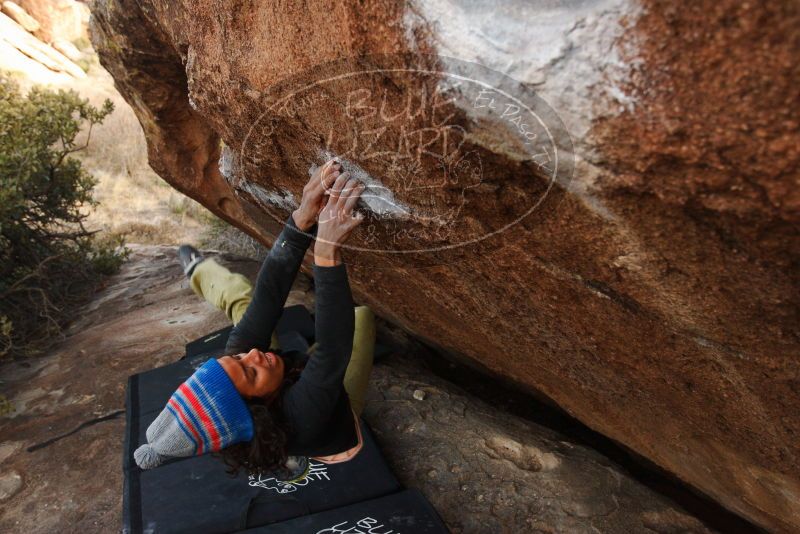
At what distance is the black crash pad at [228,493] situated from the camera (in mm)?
2168

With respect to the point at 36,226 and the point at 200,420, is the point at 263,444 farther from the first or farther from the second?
the point at 36,226

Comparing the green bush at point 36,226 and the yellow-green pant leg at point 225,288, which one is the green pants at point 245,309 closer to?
the yellow-green pant leg at point 225,288

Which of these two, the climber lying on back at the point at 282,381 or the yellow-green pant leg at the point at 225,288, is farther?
the yellow-green pant leg at the point at 225,288

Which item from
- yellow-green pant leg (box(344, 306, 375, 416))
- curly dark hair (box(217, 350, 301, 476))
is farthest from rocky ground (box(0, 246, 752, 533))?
curly dark hair (box(217, 350, 301, 476))

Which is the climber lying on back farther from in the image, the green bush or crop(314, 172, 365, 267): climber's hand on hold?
the green bush

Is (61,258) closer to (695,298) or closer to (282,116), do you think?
(282,116)

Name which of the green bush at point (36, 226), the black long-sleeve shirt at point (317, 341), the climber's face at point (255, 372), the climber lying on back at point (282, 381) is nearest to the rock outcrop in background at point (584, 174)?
the climber lying on back at point (282, 381)

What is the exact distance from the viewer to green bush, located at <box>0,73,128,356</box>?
4172mm

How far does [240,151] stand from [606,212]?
1503 millimetres

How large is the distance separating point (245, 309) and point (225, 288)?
30 cm

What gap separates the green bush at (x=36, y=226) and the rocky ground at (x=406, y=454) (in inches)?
24.8

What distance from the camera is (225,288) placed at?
118 inches

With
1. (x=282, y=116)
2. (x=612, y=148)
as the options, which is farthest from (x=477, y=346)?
(x=612, y=148)

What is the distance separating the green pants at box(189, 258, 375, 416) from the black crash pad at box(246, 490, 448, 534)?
445mm
